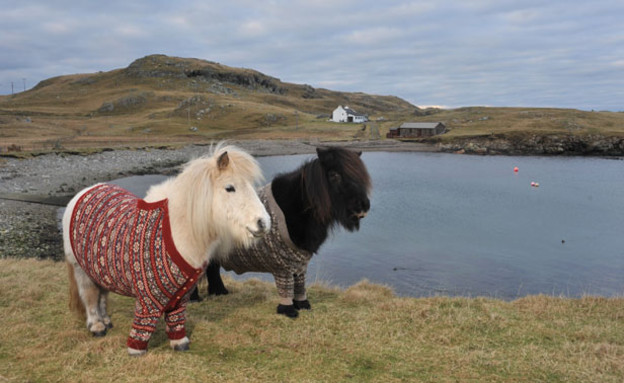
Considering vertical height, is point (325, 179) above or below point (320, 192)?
above

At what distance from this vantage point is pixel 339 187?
5281 millimetres

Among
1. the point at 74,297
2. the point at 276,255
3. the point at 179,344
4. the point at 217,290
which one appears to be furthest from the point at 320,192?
the point at 74,297

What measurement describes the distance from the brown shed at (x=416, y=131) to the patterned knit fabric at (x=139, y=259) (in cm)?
7760

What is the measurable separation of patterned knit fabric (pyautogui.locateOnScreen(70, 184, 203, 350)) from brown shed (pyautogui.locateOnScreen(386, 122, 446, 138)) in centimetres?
7760

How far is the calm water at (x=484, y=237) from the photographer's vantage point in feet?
47.8

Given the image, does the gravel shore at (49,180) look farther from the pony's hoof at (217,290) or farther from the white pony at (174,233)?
the white pony at (174,233)

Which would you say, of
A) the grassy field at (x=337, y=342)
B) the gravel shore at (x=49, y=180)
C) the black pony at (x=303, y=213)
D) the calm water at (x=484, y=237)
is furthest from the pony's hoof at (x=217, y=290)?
the gravel shore at (x=49, y=180)

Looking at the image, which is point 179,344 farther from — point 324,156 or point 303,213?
point 324,156

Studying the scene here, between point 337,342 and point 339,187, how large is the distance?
1817 millimetres

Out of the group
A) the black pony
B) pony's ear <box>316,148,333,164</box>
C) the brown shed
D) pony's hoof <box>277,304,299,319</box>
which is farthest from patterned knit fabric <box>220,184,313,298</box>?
the brown shed

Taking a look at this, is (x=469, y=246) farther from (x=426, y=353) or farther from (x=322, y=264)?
(x=426, y=353)

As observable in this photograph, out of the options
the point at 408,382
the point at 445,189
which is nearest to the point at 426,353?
the point at 408,382

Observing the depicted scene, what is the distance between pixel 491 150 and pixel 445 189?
1400 inches

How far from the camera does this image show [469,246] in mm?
19594
